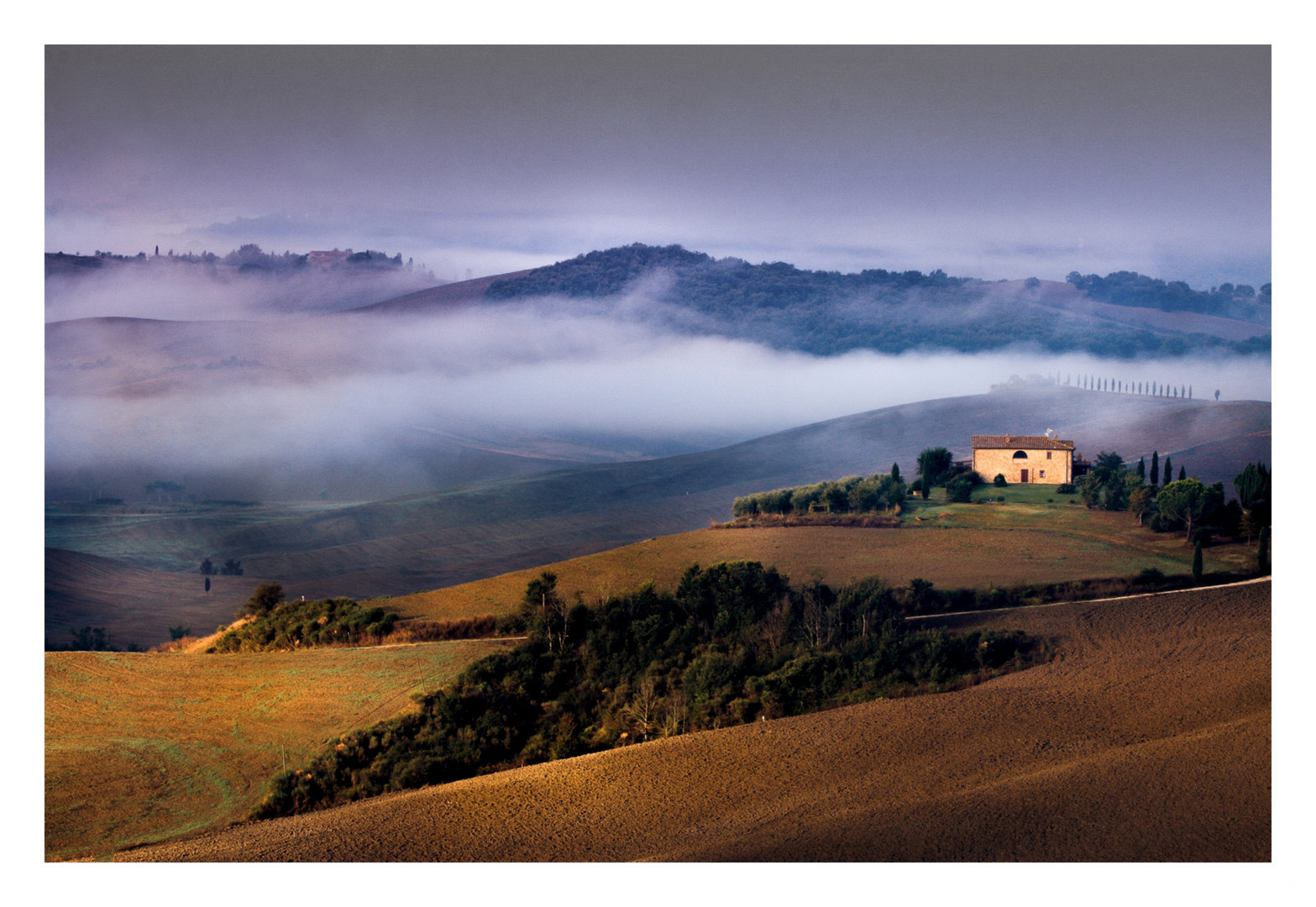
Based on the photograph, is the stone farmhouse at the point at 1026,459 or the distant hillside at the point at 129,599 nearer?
the distant hillside at the point at 129,599

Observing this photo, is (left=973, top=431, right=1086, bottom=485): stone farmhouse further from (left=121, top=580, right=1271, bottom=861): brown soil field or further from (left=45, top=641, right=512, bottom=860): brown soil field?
(left=45, top=641, right=512, bottom=860): brown soil field

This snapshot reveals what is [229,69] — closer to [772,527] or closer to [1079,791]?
[772,527]

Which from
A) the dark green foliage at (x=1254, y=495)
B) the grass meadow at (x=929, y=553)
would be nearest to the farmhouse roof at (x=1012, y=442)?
the grass meadow at (x=929, y=553)

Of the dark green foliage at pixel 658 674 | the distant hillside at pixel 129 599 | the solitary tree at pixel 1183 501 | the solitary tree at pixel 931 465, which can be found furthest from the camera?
the solitary tree at pixel 931 465

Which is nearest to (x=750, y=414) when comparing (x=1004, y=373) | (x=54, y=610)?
(x=1004, y=373)

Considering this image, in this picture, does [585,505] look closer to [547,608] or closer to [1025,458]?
[547,608]

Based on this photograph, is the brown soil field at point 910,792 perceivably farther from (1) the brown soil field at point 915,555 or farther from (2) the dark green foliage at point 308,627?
(2) the dark green foliage at point 308,627

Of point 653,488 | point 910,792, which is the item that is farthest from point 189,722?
point 910,792

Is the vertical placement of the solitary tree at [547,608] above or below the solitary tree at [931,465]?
below
